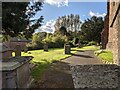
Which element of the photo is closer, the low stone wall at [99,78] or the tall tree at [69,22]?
the low stone wall at [99,78]

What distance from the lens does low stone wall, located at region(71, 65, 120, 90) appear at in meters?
8.24

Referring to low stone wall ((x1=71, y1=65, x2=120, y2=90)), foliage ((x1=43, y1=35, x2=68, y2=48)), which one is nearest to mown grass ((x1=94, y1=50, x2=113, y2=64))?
low stone wall ((x1=71, y1=65, x2=120, y2=90))

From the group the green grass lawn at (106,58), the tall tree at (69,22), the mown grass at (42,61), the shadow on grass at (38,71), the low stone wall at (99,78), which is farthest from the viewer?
the tall tree at (69,22)

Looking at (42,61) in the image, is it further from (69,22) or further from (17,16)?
(69,22)

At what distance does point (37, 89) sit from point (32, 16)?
9.88 m

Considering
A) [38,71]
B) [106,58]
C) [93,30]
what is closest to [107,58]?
[106,58]

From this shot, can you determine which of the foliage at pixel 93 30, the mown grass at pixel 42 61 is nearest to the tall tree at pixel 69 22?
the foliage at pixel 93 30

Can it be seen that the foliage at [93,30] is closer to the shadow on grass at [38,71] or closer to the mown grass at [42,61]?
the mown grass at [42,61]

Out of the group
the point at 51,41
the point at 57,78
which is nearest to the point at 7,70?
the point at 57,78

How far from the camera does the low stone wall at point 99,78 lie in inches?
324

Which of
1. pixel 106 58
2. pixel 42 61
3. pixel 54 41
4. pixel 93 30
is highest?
pixel 93 30

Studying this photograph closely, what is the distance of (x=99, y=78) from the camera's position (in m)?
9.08

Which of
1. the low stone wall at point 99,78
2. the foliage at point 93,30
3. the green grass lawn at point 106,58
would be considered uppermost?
the foliage at point 93,30

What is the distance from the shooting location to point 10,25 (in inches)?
585
